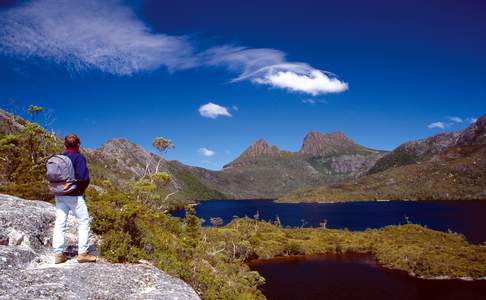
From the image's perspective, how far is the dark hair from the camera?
1176cm

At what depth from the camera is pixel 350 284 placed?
278 feet

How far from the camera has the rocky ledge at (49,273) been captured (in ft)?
33.3

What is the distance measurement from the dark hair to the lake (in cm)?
7100

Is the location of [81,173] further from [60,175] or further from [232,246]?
[232,246]

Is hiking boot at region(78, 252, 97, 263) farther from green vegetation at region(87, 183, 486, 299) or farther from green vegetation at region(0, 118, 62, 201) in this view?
green vegetation at region(0, 118, 62, 201)

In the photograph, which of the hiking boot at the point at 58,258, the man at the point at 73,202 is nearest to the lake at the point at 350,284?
the hiking boot at the point at 58,258

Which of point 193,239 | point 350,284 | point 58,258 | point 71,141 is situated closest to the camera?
point 71,141

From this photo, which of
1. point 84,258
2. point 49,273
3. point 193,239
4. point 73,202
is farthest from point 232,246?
point 49,273

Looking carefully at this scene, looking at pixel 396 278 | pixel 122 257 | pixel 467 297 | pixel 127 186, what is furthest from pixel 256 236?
pixel 122 257

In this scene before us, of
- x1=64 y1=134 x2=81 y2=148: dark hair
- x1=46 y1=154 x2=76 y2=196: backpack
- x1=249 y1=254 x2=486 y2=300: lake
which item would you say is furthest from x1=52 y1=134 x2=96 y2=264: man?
x1=249 y1=254 x2=486 y2=300: lake

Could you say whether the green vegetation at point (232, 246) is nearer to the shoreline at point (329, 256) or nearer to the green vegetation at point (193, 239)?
the green vegetation at point (193, 239)

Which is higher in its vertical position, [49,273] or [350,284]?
[49,273]

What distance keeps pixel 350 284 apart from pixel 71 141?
84.6 metres

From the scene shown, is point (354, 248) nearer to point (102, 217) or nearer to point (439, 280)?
point (439, 280)
